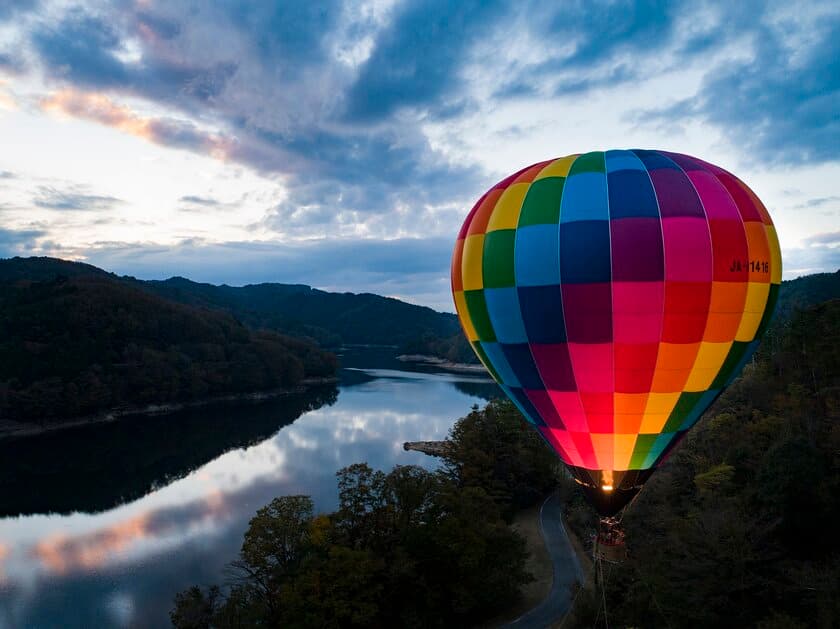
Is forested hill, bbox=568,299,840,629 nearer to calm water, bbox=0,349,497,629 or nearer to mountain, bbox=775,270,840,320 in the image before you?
calm water, bbox=0,349,497,629

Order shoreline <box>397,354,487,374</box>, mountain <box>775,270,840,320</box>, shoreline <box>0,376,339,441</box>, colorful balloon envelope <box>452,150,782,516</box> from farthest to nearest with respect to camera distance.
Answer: shoreline <box>397,354,487,374</box> → mountain <box>775,270,840,320</box> → shoreline <box>0,376,339,441</box> → colorful balloon envelope <box>452,150,782,516</box>

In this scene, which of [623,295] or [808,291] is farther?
[808,291]

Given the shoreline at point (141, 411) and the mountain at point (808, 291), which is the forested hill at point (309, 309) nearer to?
the shoreline at point (141, 411)

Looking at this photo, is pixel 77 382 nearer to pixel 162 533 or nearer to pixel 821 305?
pixel 162 533

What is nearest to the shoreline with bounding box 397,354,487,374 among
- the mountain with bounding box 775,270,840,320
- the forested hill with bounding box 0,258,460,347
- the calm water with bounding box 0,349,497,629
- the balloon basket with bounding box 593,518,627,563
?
the forested hill with bounding box 0,258,460,347

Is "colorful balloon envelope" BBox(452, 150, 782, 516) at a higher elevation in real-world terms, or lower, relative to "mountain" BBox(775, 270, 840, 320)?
lower

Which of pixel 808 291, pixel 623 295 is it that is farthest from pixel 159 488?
pixel 808 291

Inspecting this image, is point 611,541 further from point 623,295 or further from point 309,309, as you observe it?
point 309,309
